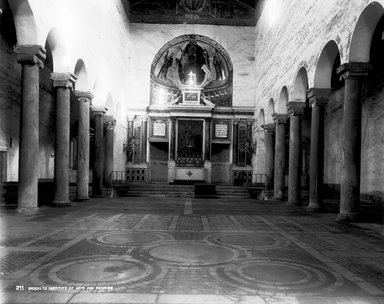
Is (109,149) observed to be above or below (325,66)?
below

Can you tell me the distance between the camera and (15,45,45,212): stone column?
10.1 meters

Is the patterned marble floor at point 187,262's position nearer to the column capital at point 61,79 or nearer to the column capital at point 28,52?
the column capital at point 28,52

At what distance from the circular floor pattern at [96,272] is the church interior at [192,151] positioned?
0.12 ft

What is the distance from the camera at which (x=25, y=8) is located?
10.0m

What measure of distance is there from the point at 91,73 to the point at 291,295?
1421 centimetres

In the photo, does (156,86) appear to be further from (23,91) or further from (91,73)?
(23,91)

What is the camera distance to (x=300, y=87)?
15188mm

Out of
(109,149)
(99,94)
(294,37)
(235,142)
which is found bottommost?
(109,149)

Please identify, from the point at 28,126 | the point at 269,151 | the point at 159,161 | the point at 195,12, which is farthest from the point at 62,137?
the point at 195,12

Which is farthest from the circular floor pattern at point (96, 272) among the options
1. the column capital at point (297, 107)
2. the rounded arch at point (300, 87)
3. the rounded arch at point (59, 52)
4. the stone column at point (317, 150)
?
the rounded arch at point (300, 87)

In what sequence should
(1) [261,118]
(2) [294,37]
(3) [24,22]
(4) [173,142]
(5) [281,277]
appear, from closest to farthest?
(5) [281,277]
(3) [24,22]
(2) [294,37]
(1) [261,118]
(4) [173,142]

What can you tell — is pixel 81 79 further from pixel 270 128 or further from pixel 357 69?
pixel 357 69

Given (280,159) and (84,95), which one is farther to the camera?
(280,159)

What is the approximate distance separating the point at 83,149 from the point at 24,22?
6.26 metres
